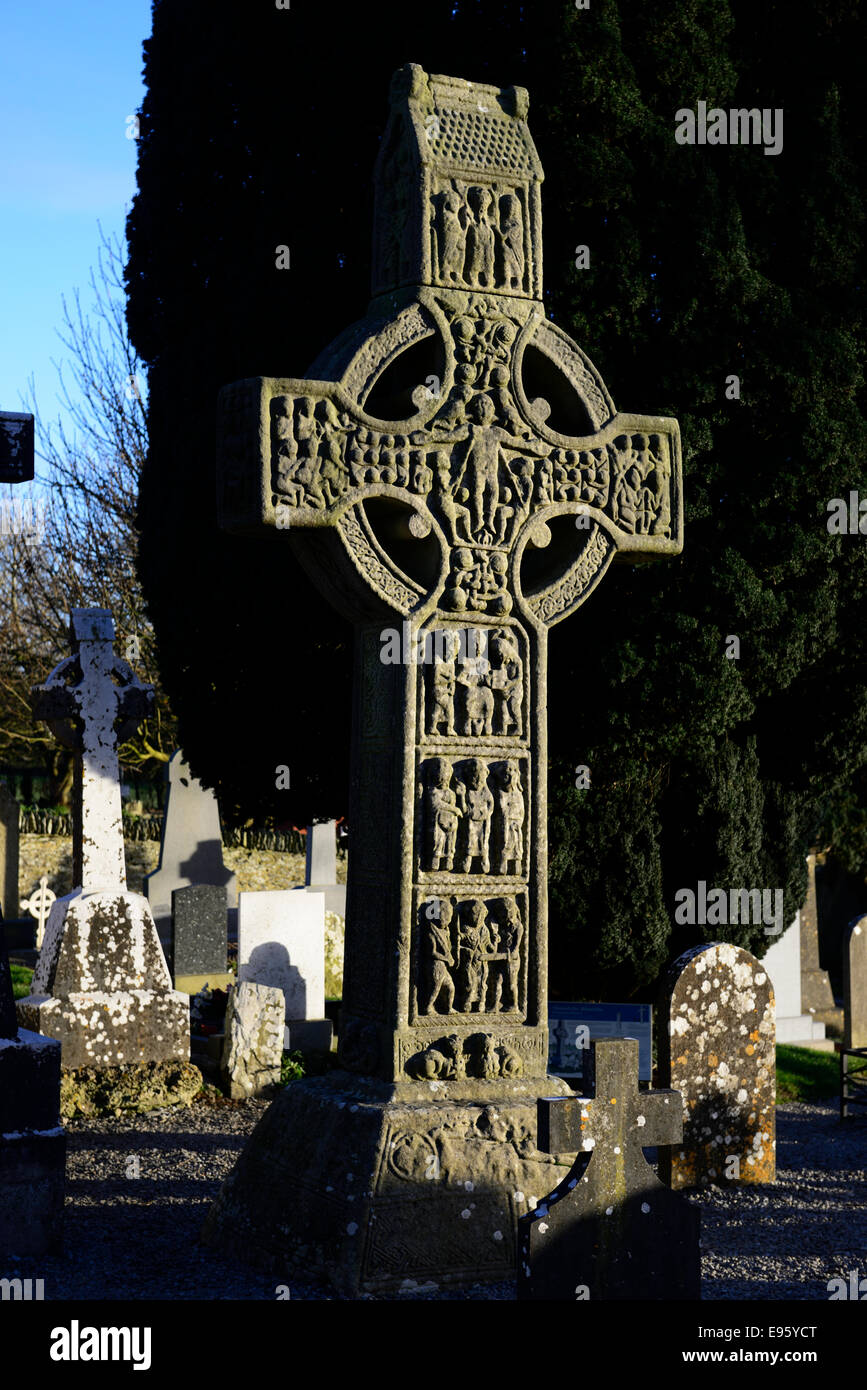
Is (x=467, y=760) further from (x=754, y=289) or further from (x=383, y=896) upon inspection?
(x=754, y=289)

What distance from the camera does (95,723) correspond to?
32.7 ft

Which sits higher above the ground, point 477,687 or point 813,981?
point 477,687

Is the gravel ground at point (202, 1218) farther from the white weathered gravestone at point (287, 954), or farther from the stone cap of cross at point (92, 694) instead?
the stone cap of cross at point (92, 694)

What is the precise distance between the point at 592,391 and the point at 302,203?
15.0 ft

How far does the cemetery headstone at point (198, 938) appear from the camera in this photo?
41.7 feet

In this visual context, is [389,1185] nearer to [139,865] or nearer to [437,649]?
[437,649]

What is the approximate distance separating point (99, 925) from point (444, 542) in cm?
498

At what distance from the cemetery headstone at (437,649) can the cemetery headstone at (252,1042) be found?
3.77 metres

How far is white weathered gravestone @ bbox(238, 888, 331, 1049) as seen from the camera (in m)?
11.2

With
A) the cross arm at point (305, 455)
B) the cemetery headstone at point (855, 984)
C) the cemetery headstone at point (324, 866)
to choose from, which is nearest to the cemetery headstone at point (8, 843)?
the cemetery headstone at point (324, 866)

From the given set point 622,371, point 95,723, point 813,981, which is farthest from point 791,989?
point 95,723

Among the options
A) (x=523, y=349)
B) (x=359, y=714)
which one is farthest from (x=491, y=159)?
(x=359, y=714)

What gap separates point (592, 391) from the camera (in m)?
6.05

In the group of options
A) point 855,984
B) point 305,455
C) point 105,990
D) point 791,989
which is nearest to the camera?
point 305,455
